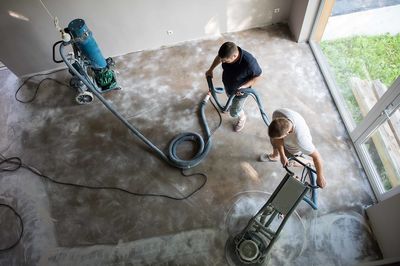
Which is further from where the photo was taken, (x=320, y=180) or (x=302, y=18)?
(x=302, y=18)

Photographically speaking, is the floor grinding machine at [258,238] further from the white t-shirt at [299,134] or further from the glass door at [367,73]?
the glass door at [367,73]

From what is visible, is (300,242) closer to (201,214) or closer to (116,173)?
(201,214)

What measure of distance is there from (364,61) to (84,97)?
366 cm

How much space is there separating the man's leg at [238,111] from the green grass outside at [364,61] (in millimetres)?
1365

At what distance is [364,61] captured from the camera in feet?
11.6

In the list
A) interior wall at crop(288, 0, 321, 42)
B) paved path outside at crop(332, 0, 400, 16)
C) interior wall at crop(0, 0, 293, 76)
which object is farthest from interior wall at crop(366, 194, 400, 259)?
interior wall at crop(0, 0, 293, 76)

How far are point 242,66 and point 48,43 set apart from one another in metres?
2.95

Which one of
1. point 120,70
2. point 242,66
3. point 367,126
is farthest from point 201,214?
point 120,70

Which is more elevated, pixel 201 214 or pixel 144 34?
pixel 144 34

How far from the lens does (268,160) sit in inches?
135

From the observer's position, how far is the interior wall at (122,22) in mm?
3814

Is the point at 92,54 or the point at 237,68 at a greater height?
the point at 237,68

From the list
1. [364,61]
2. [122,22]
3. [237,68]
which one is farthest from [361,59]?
[122,22]

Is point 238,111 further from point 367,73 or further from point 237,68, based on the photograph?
point 367,73
